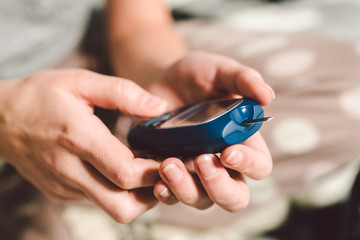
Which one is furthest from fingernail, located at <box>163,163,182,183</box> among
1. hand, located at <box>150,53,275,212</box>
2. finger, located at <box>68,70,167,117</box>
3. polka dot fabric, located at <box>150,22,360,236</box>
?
polka dot fabric, located at <box>150,22,360,236</box>

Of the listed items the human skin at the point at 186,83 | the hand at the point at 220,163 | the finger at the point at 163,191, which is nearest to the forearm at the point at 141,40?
the human skin at the point at 186,83

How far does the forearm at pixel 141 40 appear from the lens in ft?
1.94

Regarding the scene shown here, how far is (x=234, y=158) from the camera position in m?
0.31

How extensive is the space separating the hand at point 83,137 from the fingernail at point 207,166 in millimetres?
62

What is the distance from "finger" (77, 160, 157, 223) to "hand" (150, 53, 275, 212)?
5 centimetres

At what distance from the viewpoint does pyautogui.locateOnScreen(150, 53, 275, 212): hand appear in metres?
0.32

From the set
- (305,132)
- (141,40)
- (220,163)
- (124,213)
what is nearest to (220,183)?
(220,163)

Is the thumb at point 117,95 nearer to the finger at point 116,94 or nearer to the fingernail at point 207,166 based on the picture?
the finger at point 116,94

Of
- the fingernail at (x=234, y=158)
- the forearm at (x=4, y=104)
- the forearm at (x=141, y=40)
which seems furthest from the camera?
the forearm at (x=141, y=40)

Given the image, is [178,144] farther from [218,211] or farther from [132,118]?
[218,211]

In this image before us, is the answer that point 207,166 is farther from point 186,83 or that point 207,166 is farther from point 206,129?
point 186,83

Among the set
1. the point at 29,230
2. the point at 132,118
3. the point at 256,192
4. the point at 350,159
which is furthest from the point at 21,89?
the point at 350,159

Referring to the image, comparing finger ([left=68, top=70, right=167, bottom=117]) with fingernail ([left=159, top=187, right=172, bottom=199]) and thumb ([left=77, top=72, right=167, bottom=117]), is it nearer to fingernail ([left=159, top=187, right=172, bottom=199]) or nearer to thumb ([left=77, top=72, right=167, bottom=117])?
thumb ([left=77, top=72, right=167, bottom=117])

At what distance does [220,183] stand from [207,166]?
25 millimetres
